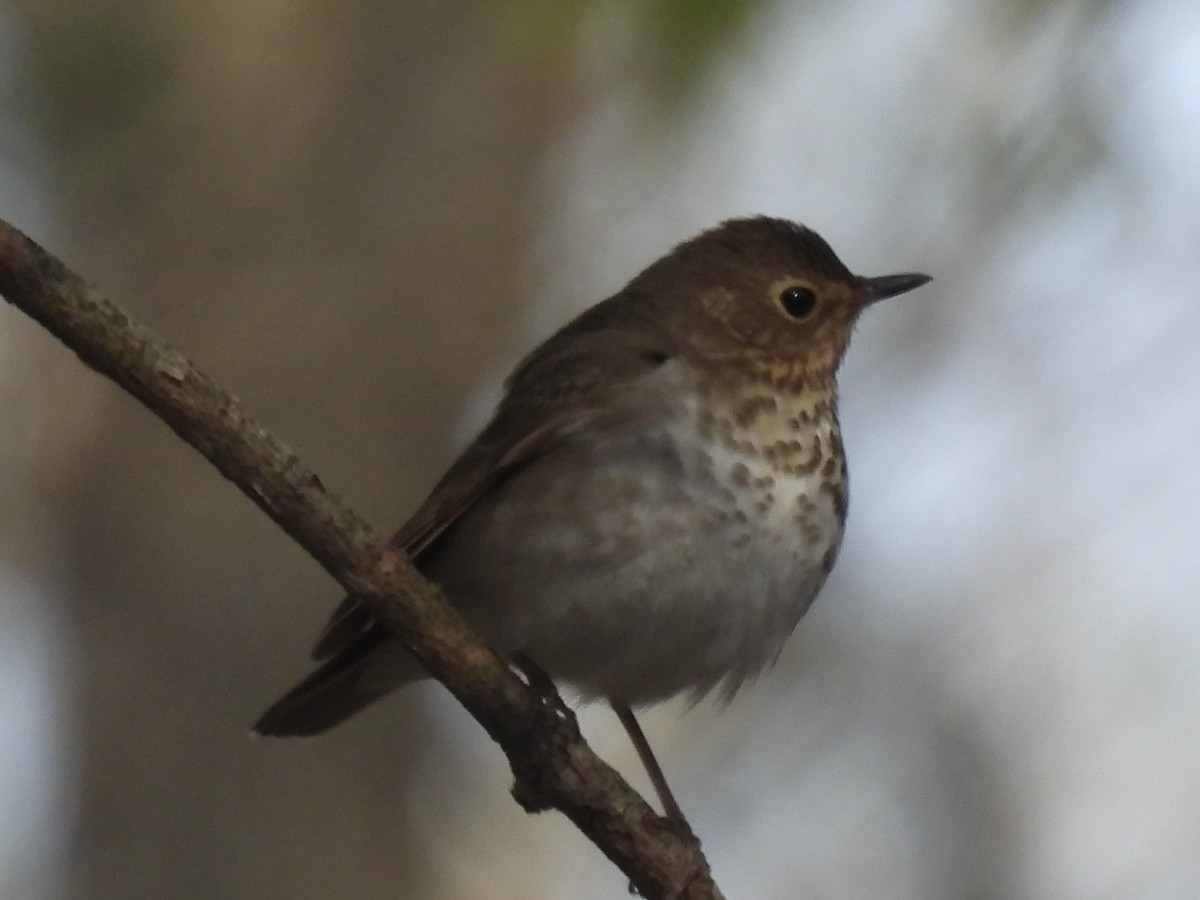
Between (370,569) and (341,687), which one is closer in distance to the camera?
(370,569)

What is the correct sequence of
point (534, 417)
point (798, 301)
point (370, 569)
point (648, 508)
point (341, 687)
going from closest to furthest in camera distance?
point (370, 569) → point (648, 508) → point (534, 417) → point (341, 687) → point (798, 301)

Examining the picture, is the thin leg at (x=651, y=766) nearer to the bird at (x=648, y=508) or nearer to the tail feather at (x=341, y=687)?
the bird at (x=648, y=508)

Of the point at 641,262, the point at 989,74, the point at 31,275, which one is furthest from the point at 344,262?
the point at 31,275

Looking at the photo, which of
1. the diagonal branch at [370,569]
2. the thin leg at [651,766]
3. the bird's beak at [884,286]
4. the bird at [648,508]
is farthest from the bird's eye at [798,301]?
the diagonal branch at [370,569]

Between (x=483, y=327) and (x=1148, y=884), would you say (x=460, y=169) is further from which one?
(x=1148, y=884)

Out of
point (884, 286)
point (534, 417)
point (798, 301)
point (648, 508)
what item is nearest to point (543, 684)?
point (648, 508)

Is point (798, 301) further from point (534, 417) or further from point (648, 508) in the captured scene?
point (648, 508)
